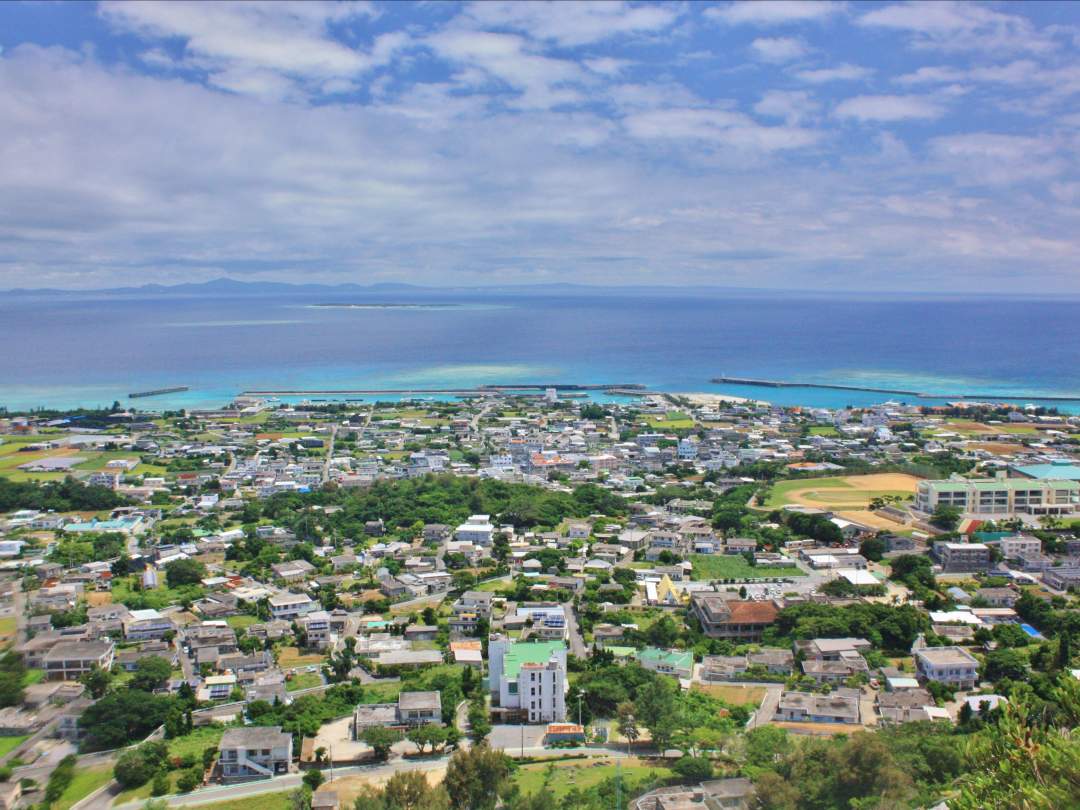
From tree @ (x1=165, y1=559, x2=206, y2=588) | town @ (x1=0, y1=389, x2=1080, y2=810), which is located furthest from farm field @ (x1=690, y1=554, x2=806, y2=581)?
tree @ (x1=165, y1=559, x2=206, y2=588)

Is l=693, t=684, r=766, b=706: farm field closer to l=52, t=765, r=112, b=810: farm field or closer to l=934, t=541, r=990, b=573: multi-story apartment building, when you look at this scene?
l=934, t=541, r=990, b=573: multi-story apartment building

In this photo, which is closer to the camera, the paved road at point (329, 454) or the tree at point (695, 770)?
the tree at point (695, 770)

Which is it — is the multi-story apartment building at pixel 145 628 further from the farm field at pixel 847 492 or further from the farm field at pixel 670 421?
the farm field at pixel 670 421

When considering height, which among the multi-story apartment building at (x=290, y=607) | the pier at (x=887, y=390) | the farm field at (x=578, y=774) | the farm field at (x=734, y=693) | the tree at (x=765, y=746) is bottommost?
the farm field at (x=578, y=774)

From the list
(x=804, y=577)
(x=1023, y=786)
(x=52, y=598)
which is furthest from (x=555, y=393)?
(x=1023, y=786)

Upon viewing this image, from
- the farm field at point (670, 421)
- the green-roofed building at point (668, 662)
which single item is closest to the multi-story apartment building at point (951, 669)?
the green-roofed building at point (668, 662)

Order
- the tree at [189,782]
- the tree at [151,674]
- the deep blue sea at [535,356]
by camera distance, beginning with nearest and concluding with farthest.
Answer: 1. the tree at [189,782]
2. the tree at [151,674]
3. the deep blue sea at [535,356]

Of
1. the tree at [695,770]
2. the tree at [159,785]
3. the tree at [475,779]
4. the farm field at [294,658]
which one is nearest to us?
the tree at [475,779]
